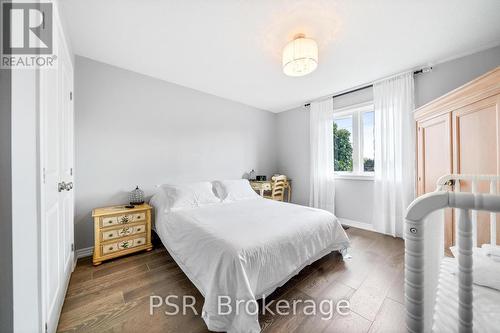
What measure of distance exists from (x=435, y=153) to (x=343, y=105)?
72.0 inches

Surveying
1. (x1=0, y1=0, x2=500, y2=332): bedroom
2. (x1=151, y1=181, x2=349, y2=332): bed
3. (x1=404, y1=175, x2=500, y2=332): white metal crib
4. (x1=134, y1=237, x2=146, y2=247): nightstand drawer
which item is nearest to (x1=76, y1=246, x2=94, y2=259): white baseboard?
(x1=0, y1=0, x2=500, y2=332): bedroom

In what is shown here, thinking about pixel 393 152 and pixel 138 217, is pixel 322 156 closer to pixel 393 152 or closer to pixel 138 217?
pixel 393 152

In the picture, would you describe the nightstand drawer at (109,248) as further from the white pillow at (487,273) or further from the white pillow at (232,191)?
the white pillow at (487,273)

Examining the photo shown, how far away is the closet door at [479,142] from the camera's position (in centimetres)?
131

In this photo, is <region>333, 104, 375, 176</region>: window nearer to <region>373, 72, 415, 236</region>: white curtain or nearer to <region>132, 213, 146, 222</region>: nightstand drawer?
<region>373, 72, 415, 236</region>: white curtain

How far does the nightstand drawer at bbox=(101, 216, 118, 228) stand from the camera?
2078 millimetres

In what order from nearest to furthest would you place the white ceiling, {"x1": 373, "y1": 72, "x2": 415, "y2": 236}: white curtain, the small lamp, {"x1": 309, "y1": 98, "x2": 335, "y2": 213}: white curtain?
the white ceiling, the small lamp, {"x1": 373, "y1": 72, "x2": 415, "y2": 236}: white curtain, {"x1": 309, "y1": 98, "x2": 335, "y2": 213}: white curtain

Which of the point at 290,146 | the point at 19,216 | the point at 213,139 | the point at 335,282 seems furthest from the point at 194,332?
the point at 290,146

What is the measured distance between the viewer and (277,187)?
3.86 meters

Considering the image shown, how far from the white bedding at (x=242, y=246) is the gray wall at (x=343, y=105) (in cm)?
143

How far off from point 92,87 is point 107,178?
1151 mm

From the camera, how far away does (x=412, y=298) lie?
0.54 metres

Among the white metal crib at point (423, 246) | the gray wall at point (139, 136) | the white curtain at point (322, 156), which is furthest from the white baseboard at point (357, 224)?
the white metal crib at point (423, 246)

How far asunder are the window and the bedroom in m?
0.03
